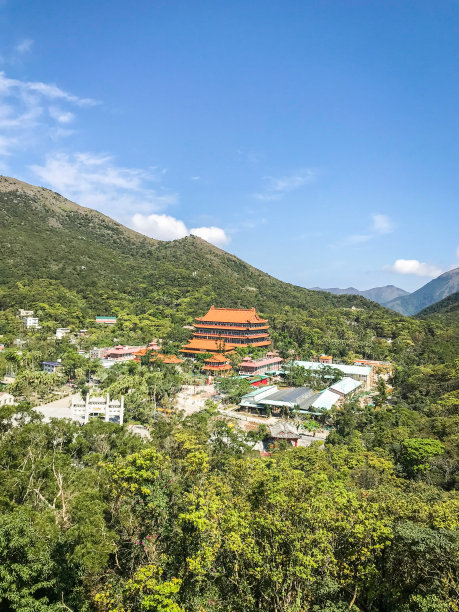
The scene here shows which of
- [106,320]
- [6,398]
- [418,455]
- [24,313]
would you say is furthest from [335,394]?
[24,313]

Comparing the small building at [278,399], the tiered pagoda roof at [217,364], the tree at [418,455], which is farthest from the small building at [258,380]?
the tree at [418,455]

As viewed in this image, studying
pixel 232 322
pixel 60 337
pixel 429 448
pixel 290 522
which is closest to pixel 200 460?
pixel 290 522

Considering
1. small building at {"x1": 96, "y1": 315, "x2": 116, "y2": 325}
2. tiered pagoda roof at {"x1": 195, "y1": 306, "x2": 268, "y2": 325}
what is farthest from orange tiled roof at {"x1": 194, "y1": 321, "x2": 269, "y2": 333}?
small building at {"x1": 96, "y1": 315, "x2": 116, "y2": 325}

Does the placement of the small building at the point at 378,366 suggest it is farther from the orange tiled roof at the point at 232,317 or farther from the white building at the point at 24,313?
the white building at the point at 24,313

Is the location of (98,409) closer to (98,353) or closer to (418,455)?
(418,455)

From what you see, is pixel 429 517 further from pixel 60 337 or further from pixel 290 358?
pixel 60 337

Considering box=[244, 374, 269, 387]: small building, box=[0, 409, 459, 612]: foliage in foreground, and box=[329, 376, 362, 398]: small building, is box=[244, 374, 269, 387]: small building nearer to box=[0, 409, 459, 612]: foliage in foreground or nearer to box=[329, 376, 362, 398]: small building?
box=[329, 376, 362, 398]: small building
